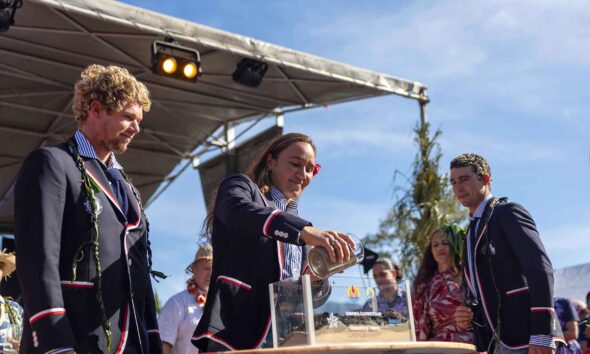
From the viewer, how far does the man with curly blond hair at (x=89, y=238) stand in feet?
7.44

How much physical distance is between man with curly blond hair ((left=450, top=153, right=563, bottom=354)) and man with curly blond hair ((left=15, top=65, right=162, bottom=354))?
183cm

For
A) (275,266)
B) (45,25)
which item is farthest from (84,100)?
(45,25)

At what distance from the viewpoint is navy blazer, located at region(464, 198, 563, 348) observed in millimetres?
Answer: 3709

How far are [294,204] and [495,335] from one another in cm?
136

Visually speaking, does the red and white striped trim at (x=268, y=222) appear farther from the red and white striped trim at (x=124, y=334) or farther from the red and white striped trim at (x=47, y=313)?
the red and white striped trim at (x=47, y=313)

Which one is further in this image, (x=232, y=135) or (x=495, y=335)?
(x=232, y=135)

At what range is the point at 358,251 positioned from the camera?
7.77 feet

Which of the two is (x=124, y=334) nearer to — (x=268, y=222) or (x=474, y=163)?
(x=268, y=222)

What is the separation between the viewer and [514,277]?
3.91m

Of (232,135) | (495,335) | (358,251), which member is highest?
(232,135)

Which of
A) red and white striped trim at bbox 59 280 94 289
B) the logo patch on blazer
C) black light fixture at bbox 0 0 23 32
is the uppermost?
black light fixture at bbox 0 0 23 32

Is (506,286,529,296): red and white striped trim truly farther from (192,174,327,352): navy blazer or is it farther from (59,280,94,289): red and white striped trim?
(59,280,94,289): red and white striped trim

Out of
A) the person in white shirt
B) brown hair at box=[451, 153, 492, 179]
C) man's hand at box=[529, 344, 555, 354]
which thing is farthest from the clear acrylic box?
the person in white shirt

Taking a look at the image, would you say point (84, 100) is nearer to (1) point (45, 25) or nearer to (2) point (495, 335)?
(2) point (495, 335)
